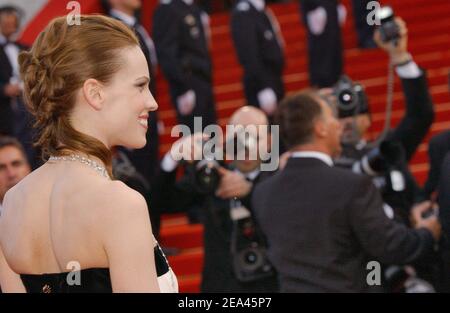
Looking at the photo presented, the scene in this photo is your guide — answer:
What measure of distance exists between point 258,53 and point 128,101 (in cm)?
444

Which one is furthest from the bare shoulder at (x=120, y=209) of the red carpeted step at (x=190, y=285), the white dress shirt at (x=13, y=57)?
the white dress shirt at (x=13, y=57)

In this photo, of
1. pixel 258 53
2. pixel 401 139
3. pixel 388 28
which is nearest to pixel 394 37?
pixel 388 28

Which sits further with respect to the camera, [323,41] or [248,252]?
[323,41]

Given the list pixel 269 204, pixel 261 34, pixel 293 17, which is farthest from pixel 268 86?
pixel 269 204

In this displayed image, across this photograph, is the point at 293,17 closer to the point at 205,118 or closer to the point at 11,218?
the point at 205,118

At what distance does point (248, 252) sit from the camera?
3.80m

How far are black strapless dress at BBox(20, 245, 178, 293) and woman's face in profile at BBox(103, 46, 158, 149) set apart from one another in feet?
0.73

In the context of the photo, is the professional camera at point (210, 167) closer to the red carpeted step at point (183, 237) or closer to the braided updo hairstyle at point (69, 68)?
the red carpeted step at point (183, 237)

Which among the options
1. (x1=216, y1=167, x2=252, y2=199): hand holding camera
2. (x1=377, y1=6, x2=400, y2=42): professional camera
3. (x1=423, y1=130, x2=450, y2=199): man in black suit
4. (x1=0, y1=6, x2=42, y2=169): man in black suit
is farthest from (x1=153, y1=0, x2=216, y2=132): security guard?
(x1=423, y1=130, x2=450, y2=199): man in black suit

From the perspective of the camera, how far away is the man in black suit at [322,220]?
3.15 metres

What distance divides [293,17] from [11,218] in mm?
6634

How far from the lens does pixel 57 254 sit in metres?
1.72

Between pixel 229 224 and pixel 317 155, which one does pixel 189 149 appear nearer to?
pixel 229 224

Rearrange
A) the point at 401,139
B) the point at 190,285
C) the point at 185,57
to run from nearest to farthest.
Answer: the point at 401,139, the point at 190,285, the point at 185,57
